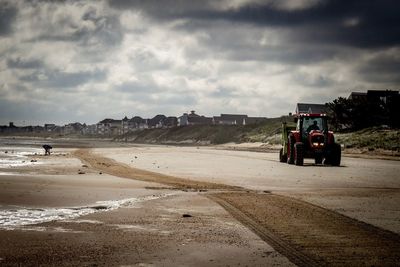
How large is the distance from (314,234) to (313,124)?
17.9m

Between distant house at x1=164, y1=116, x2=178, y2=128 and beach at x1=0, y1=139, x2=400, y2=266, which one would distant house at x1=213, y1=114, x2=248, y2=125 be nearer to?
distant house at x1=164, y1=116, x2=178, y2=128

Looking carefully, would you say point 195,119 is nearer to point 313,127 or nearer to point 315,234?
point 313,127

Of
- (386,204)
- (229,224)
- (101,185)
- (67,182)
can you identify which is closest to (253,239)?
(229,224)

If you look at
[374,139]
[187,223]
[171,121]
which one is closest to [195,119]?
[171,121]

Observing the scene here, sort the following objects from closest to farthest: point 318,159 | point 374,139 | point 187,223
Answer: point 187,223, point 318,159, point 374,139

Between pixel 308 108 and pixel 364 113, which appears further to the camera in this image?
pixel 308 108

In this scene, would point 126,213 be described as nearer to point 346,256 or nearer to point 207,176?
point 346,256

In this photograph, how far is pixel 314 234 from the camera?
6590 mm

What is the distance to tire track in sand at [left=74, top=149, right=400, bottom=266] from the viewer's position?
5.30 meters

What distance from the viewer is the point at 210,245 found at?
5.96 meters

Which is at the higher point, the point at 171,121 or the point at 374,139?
the point at 171,121

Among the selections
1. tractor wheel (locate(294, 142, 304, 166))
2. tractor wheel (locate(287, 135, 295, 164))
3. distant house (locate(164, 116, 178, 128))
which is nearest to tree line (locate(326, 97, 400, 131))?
tractor wheel (locate(287, 135, 295, 164))

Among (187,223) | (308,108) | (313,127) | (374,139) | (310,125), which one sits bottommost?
(187,223)

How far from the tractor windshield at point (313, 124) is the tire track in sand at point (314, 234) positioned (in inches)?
554
